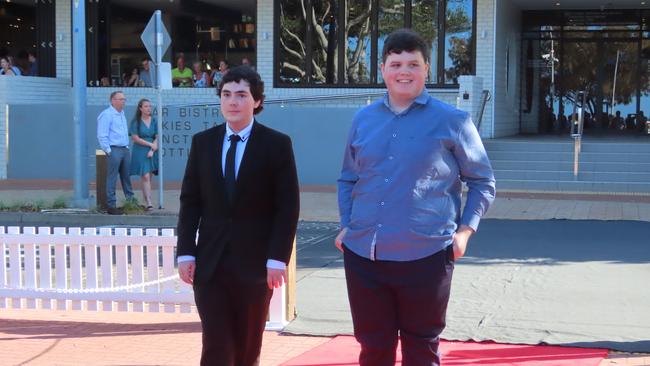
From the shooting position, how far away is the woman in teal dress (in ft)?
46.3

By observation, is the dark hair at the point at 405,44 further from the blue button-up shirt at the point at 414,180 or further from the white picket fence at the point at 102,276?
the white picket fence at the point at 102,276

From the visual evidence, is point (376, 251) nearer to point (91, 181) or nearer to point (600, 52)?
point (91, 181)

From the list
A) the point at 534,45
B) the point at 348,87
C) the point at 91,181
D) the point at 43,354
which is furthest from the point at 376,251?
the point at 534,45

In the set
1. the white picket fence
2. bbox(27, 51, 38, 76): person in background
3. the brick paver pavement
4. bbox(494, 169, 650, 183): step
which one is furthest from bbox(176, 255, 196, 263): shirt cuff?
bbox(27, 51, 38, 76): person in background

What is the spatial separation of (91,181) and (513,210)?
9.53m

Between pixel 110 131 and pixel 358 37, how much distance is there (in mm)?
9635

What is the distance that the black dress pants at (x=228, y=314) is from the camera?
13.7ft

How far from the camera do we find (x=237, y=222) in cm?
420

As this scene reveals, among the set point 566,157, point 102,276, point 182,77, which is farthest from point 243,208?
point 182,77

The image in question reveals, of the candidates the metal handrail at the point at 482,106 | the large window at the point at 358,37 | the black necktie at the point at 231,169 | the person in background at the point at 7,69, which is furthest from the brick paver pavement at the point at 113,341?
the person in background at the point at 7,69

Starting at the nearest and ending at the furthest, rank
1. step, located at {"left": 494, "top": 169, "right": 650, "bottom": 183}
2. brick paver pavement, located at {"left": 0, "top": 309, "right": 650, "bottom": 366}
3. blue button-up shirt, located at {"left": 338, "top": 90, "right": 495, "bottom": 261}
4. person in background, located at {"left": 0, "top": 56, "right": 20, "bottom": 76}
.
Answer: blue button-up shirt, located at {"left": 338, "top": 90, "right": 495, "bottom": 261} < brick paver pavement, located at {"left": 0, "top": 309, "right": 650, "bottom": 366} < step, located at {"left": 494, "top": 169, "right": 650, "bottom": 183} < person in background, located at {"left": 0, "top": 56, "right": 20, "bottom": 76}

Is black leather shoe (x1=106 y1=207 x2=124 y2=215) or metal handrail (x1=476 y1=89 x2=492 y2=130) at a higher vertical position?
metal handrail (x1=476 y1=89 x2=492 y2=130)

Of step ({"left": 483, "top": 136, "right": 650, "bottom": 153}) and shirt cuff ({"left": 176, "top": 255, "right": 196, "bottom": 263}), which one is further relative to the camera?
step ({"left": 483, "top": 136, "right": 650, "bottom": 153})

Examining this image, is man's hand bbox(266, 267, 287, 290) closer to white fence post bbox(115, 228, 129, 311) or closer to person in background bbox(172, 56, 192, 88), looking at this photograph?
white fence post bbox(115, 228, 129, 311)
